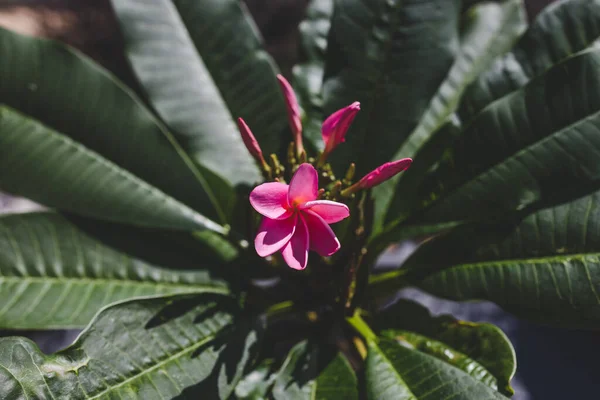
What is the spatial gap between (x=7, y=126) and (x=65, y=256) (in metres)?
0.23

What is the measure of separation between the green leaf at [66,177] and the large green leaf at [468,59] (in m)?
0.43

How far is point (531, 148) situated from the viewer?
79 cm

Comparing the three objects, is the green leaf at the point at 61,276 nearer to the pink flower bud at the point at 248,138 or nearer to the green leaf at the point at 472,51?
the pink flower bud at the point at 248,138

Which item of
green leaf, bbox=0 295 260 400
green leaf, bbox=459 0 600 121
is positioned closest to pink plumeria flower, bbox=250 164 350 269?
green leaf, bbox=0 295 260 400

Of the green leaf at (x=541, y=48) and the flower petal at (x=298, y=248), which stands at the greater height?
the green leaf at (x=541, y=48)

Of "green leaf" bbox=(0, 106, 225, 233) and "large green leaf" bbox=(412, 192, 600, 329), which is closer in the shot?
"large green leaf" bbox=(412, 192, 600, 329)

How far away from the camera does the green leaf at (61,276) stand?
0.79m

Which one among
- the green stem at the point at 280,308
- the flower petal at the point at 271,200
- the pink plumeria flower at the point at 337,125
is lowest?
the green stem at the point at 280,308

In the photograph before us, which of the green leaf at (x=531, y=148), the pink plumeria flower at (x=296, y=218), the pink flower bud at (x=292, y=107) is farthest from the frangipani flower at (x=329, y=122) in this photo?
the green leaf at (x=531, y=148)

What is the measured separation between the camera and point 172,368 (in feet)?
2.25

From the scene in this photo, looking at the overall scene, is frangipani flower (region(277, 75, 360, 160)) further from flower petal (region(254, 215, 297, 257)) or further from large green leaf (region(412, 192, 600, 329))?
large green leaf (region(412, 192, 600, 329))

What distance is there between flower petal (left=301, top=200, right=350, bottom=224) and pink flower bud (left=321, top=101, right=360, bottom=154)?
0.15 m

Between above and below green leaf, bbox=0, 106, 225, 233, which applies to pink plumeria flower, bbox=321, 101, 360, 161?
above

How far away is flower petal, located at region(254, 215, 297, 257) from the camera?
58 cm
